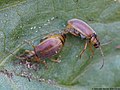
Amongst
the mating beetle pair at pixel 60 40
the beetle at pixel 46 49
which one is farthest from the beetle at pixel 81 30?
the beetle at pixel 46 49

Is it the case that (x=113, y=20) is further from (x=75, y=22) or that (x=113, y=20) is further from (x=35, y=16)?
(x=35, y=16)

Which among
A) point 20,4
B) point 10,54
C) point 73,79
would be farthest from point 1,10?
point 73,79

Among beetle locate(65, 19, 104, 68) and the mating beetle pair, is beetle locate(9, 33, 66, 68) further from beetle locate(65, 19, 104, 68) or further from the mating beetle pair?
beetle locate(65, 19, 104, 68)

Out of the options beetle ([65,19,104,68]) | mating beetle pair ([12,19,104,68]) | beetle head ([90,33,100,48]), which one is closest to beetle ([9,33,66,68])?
mating beetle pair ([12,19,104,68])

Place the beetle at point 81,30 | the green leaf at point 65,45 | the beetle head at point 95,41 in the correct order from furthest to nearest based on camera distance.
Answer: the beetle at point 81,30 < the beetle head at point 95,41 < the green leaf at point 65,45

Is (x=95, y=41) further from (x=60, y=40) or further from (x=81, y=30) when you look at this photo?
(x=60, y=40)

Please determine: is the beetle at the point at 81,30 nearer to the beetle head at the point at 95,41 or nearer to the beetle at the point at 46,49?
the beetle head at the point at 95,41
